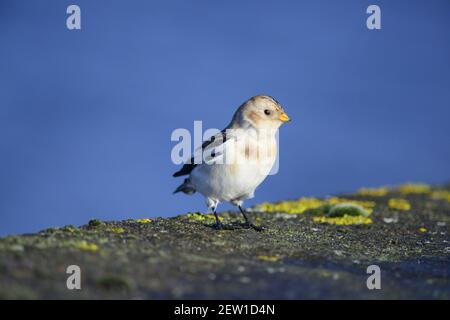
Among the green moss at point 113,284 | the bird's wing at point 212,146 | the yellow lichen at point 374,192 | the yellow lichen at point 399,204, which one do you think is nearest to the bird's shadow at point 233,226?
the bird's wing at point 212,146

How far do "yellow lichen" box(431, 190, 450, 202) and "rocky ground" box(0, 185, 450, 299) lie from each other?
6.29 metres

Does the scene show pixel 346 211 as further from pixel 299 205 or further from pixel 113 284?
pixel 113 284

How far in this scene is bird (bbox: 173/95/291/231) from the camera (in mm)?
9734

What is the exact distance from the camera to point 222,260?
786 cm

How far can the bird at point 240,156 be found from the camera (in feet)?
31.9

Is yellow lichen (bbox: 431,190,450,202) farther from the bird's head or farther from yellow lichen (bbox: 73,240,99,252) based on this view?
yellow lichen (bbox: 73,240,99,252)

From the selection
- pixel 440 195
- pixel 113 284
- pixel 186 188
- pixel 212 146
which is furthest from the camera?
pixel 440 195

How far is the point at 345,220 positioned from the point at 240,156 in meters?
4.29

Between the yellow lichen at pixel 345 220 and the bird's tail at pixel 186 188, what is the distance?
3.30 metres

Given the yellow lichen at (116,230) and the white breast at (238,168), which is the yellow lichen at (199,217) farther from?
the yellow lichen at (116,230)

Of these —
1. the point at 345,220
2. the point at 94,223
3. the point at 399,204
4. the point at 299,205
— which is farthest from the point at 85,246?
the point at 399,204

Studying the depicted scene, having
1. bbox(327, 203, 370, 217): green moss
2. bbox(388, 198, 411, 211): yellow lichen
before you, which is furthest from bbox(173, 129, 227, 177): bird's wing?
bbox(388, 198, 411, 211): yellow lichen
